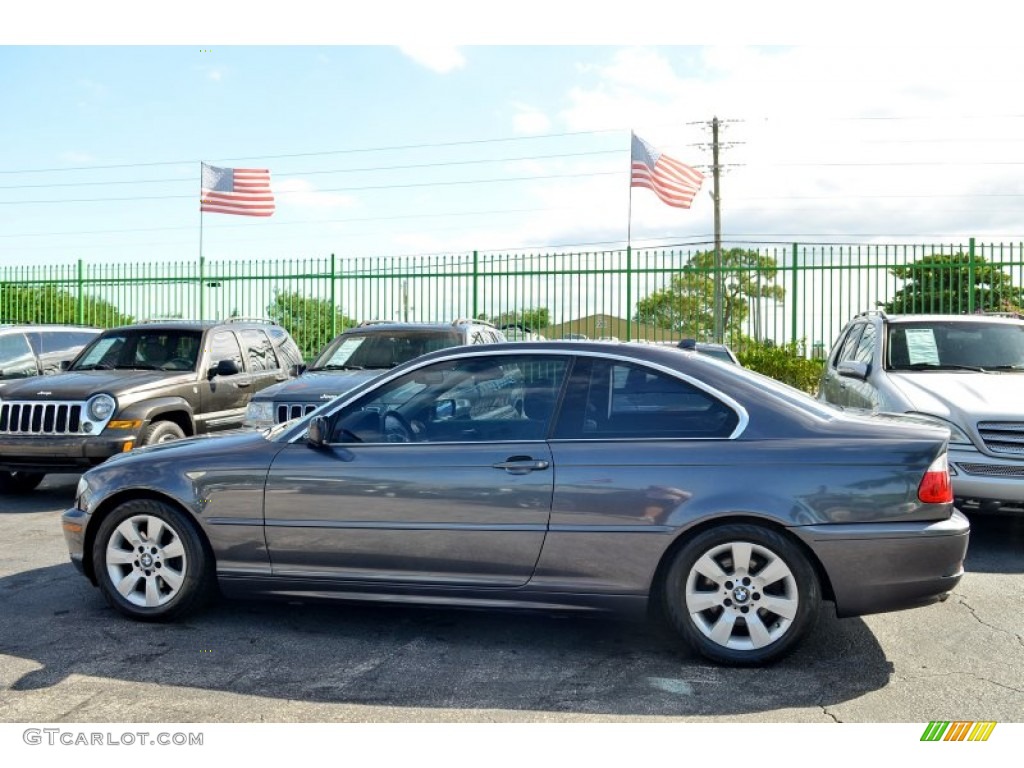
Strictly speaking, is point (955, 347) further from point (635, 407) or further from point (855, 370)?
point (635, 407)

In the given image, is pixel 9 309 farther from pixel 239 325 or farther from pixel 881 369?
pixel 881 369

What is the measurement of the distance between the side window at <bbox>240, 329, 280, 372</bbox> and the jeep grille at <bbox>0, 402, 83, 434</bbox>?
231cm

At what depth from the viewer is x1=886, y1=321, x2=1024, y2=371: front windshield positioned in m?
8.59

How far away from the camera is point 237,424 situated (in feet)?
35.3

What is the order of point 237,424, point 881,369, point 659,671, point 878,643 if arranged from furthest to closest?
point 237,424 < point 881,369 < point 878,643 < point 659,671

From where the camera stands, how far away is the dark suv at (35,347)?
12.6m

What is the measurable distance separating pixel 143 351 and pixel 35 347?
353 cm

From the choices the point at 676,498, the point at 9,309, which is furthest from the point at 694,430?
the point at 9,309

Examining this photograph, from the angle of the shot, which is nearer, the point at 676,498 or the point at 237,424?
the point at 676,498

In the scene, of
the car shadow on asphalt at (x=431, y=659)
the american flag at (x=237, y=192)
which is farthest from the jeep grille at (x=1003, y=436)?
the american flag at (x=237, y=192)

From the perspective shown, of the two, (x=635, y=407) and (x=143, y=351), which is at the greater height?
(x=143, y=351)

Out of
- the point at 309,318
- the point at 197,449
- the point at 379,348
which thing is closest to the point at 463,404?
the point at 197,449

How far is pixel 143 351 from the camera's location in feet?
34.0

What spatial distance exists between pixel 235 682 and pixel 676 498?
2167 mm
